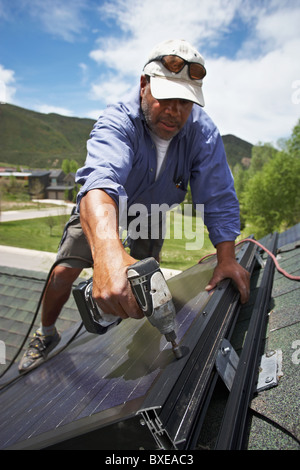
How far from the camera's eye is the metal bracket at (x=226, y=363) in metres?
1.00

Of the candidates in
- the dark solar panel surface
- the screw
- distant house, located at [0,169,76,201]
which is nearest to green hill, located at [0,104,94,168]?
distant house, located at [0,169,76,201]

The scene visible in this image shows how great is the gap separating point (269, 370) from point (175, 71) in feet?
5.84

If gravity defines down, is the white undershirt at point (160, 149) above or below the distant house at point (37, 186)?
below

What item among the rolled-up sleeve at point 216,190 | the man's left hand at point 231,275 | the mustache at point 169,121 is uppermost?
the mustache at point 169,121

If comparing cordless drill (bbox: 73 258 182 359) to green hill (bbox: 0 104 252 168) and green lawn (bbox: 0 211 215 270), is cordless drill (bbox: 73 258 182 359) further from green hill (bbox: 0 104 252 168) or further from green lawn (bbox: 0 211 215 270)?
green hill (bbox: 0 104 252 168)

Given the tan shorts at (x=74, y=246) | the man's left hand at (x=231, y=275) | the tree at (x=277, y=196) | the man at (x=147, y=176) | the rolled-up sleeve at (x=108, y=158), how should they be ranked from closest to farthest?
the man at (x=147, y=176) → the rolled-up sleeve at (x=108, y=158) → the man's left hand at (x=231, y=275) → the tan shorts at (x=74, y=246) → the tree at (x=277, y=196)

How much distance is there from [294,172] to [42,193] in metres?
42.9

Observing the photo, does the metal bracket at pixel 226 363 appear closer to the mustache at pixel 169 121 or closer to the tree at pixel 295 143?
the mustache at pixel 169 121

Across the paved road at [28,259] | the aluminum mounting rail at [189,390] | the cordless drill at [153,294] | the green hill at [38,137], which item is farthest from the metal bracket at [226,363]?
the green hill at [38,137]

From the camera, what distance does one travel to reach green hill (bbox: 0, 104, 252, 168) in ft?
398

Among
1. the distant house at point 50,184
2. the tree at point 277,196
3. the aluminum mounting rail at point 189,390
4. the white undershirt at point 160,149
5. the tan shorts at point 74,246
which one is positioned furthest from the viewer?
the distant house at point 50,184

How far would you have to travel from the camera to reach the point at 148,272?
37.6 inches
